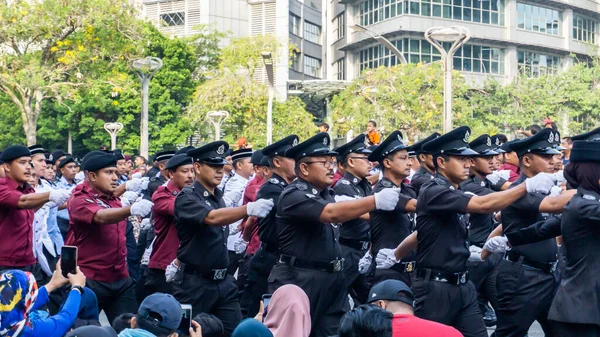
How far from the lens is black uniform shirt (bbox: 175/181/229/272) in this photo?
9070 mm

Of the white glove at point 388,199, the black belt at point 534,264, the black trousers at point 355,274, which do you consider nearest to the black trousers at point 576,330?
the white glove at point 388,199

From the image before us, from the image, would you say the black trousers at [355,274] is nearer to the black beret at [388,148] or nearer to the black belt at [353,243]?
the black belt at [353,243]

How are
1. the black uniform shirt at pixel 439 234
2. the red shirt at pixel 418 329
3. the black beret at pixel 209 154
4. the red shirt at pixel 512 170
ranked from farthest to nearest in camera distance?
the red shirt at pixel 512 170, the black beret at pixel 209 154, the black uniform shirt at pixel 439 234, the red shirt at pixel 418 329

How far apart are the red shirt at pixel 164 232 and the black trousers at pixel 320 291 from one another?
1.90 metres

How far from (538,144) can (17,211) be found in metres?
5.39

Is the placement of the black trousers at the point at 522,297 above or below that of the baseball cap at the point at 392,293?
below

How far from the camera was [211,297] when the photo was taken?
9.15m

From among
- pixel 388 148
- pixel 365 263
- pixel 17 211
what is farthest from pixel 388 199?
pixel 17 211

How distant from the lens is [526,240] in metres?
8.50

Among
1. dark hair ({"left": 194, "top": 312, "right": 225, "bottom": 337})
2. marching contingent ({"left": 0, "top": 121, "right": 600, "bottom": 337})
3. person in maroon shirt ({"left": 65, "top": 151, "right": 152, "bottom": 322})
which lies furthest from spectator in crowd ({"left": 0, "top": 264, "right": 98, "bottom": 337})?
person in maroon shirt ({"left": 65, "top": 151, "right": 152, "bottom": 322})

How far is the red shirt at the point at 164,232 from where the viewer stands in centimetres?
1010

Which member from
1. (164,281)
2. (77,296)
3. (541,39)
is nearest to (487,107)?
(541,39)

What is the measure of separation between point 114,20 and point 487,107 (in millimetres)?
27455

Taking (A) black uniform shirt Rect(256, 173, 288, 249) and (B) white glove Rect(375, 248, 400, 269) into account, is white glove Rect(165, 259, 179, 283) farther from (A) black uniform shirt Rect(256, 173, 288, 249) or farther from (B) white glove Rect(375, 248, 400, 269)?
(B) white glove Rect(375, 248, 400, 269)
